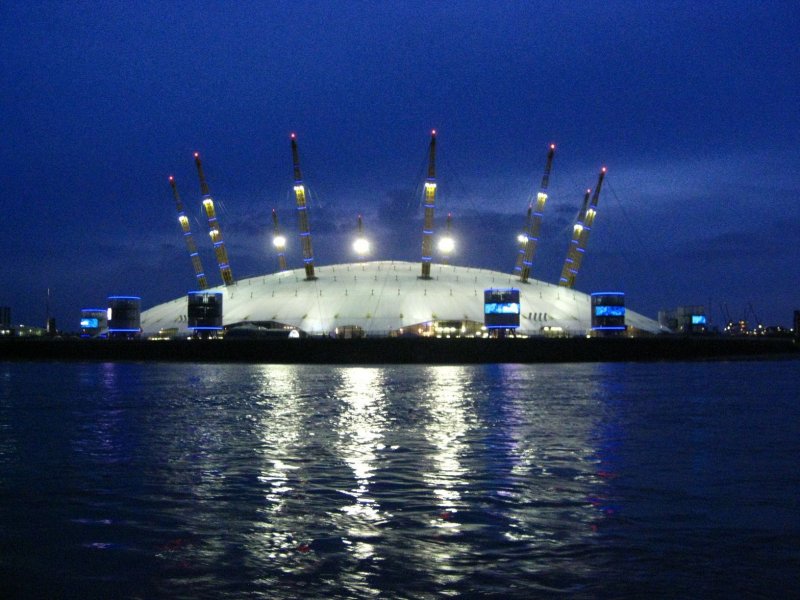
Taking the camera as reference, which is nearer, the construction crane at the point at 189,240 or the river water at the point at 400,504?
the river water at the point at 400,504

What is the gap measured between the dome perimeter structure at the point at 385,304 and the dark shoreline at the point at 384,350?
6.81 metres

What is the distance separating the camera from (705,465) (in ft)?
81.0

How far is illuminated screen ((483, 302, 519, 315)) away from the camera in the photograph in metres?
120

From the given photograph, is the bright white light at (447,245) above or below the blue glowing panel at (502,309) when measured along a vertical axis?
above

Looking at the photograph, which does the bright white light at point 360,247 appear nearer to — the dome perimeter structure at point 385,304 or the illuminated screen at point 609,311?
the dome perimeter structure at point 385,304

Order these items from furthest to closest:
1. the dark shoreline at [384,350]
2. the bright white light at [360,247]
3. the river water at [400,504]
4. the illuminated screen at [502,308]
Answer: the bright white light at [360,247] < the illuminated screen at [502,308] < the dark shoreline at [384,350] < the river water at [400,504]

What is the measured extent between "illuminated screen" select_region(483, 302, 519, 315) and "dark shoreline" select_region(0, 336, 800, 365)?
21.7 feet

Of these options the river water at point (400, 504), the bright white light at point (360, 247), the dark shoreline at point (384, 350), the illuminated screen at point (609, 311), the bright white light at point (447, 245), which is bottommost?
the river water at point (400, 504)

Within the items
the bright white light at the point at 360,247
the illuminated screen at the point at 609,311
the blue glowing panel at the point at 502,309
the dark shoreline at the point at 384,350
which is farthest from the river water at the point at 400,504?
the bright white light at the point at 360,247

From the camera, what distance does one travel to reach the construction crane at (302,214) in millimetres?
136375

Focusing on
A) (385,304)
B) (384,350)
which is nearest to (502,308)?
(385,304)

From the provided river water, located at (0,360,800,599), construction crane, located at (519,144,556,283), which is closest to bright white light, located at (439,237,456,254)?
construction crane, located at (519,144,556,283)

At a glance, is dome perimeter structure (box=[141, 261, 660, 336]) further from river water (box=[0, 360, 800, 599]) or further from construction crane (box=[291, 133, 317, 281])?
river water (box=[0, 360, 800, 599])

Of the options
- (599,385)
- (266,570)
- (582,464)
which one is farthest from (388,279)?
(266,570)
